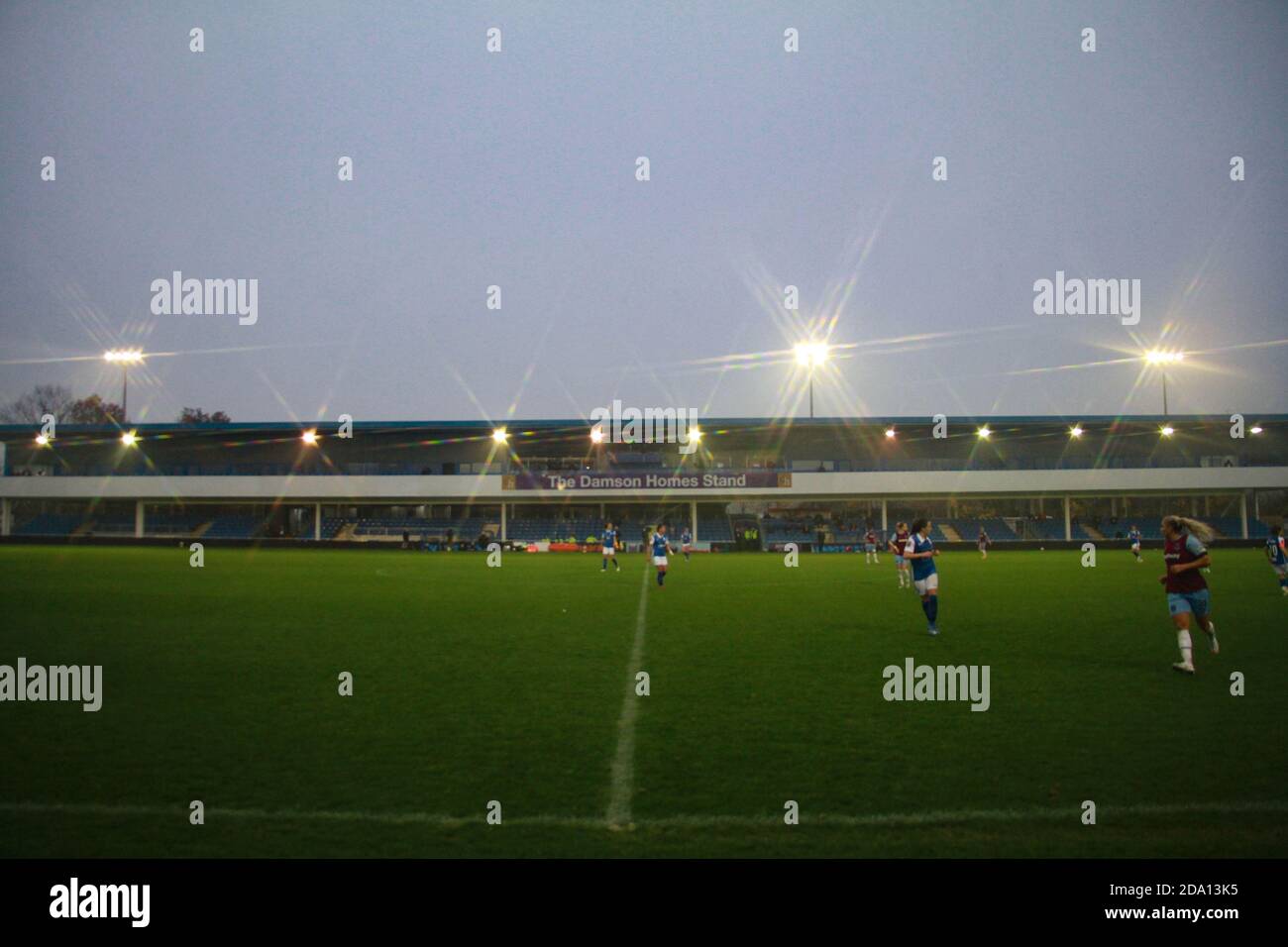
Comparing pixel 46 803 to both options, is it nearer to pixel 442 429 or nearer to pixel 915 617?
pixel 915 617

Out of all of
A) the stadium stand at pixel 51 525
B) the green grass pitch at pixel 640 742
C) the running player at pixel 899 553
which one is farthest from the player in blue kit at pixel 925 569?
the stadium stand at pixel 51 525

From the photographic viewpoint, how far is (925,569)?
45.6ft

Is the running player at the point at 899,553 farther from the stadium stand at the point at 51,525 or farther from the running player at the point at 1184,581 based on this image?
the stadium stand at the point at 51,525

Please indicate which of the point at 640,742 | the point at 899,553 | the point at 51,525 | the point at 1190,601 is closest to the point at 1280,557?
the point at 899,553

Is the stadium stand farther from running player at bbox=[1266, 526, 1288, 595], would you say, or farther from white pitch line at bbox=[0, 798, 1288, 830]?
running player at bbox=[1266, 526, 1288, 595]

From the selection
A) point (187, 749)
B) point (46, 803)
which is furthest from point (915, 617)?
point (46, 803)

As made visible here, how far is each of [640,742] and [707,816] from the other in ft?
6.17

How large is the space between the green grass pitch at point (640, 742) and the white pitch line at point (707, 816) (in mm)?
22

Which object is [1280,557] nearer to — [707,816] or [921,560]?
[921,560]

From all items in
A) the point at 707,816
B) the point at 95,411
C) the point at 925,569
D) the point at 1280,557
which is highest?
the point at 95,411

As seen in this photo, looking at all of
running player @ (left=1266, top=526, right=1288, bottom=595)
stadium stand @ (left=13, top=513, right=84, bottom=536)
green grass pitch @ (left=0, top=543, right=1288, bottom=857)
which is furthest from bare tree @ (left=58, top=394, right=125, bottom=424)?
running player @ (left=1266, top=526, right=1288, bottom=595)

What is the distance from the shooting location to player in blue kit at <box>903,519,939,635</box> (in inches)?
544

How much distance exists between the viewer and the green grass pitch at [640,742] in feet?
17.4
